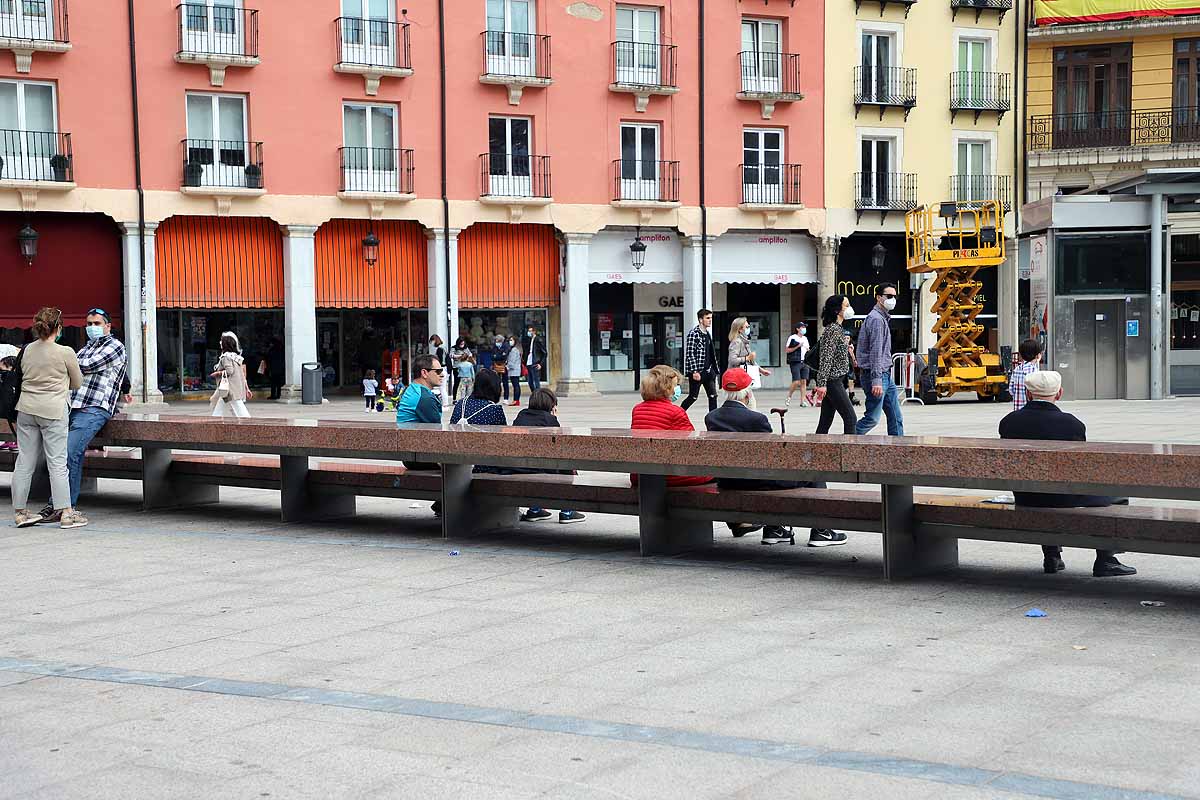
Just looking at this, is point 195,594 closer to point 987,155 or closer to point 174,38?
point 174,38

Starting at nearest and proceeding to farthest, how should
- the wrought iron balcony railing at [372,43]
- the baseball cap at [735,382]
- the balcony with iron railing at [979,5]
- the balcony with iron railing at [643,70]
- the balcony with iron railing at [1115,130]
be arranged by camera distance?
1. the baseball cap at [735,382]
2. the wrought iron balcony railing at [372,43]
3. the balcony with iron railing at [643,70]
4. the balcony with iron railing at [1115,130]
5. the balcony with iron railing at [979,5]

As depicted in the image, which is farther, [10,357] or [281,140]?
[281,140]

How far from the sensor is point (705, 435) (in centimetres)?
957

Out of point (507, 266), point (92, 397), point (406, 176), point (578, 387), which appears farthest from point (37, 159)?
point (92, 397)

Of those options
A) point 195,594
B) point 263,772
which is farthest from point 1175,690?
point 195,594

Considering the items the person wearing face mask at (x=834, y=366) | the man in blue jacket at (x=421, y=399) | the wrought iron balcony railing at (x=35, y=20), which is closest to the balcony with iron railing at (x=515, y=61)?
the wrought iron balcony railing at (x=35, y=20)

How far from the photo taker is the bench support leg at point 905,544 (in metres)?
8.93

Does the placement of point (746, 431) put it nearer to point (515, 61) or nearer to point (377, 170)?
point (377, 170)

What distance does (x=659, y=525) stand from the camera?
10227mm

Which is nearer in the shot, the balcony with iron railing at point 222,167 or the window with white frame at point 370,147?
the balcony with iron railing at point 222,167

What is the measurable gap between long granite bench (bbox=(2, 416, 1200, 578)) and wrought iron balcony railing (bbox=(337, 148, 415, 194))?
869 inches

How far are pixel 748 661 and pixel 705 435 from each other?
2.75 meters

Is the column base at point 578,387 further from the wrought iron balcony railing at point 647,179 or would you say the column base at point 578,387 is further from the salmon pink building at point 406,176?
the wrought iron balcony railing at point 647,179

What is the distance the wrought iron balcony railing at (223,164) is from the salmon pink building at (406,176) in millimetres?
51
